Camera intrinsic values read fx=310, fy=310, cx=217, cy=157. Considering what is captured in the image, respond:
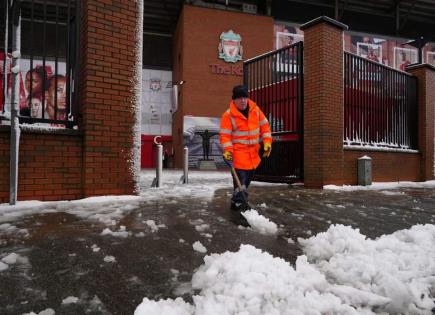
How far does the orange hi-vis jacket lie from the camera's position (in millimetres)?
4105

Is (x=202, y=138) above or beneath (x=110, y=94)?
above

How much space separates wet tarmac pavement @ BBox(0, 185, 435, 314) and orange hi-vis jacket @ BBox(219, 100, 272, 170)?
662 mm

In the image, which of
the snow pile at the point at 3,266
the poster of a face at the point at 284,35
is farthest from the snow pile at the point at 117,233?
the poster of a face at the point at 284,35

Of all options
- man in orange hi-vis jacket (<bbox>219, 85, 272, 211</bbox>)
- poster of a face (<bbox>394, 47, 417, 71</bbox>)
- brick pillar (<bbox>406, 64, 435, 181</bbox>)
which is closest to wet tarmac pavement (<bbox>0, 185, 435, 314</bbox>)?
man in orange hi-vis jacket (<bbox>219, 85, 272, 211</bbox>)

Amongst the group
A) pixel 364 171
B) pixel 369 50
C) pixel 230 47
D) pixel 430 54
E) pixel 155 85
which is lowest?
pixel 364 171

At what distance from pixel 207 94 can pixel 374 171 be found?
1237 cm

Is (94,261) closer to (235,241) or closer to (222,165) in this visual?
(235,241)

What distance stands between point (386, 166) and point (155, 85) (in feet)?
57.0

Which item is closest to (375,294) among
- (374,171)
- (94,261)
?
(94,261)

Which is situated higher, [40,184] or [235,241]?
[40,184]

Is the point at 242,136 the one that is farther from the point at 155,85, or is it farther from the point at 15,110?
the point at 155,85

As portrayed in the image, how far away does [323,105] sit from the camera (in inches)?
272

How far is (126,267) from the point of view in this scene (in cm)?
202

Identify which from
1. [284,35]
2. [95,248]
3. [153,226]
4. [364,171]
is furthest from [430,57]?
[95,248]
